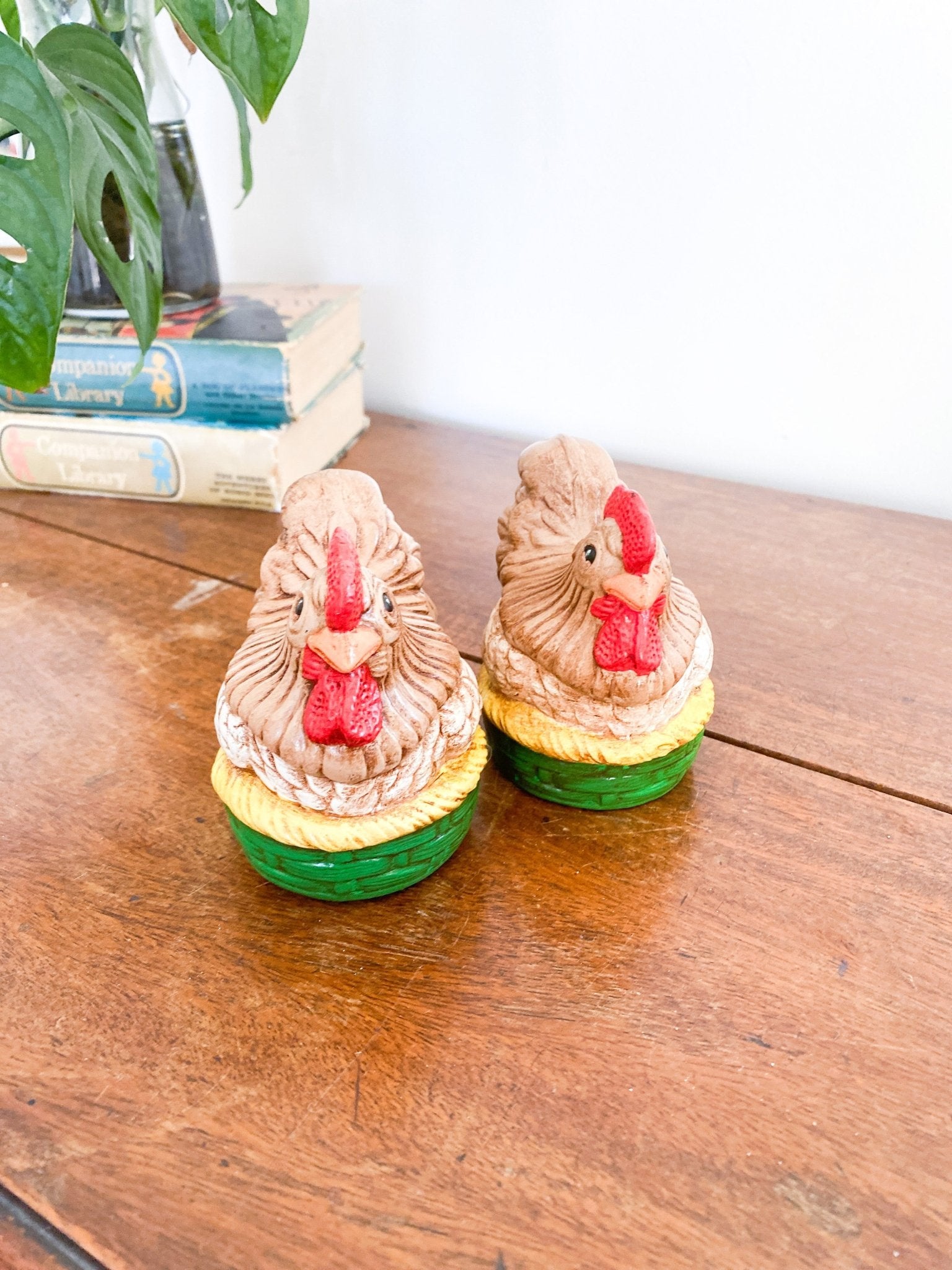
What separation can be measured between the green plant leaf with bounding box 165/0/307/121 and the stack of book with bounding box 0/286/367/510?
371 mm

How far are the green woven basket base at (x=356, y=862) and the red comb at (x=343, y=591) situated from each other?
0.15 m

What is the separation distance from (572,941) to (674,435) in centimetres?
77

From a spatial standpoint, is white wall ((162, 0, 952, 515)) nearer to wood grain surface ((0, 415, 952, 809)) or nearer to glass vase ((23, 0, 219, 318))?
wood grain surface ((0, 415, 952, 809))

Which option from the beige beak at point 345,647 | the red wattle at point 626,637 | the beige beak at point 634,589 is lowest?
the red wattle at point 626,637

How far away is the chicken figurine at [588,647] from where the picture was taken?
0.64 meters

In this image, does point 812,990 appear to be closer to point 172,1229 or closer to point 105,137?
point 172,1229

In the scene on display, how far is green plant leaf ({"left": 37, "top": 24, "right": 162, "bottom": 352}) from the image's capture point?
0.60 metres

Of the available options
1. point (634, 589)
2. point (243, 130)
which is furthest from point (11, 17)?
point (634, 589)

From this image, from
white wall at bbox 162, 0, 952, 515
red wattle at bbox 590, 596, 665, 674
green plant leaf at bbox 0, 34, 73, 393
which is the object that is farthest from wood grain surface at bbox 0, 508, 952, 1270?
white wall at bbox 162, 0, 952, 515

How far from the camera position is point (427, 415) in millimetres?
1396

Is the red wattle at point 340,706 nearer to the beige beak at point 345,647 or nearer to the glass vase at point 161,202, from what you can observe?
the beige beak at point 345,647

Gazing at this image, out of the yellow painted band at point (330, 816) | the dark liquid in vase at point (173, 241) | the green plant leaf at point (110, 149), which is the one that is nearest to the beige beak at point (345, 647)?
the yellow painted band at point (330, 816)

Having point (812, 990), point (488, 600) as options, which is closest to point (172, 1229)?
point (812, 990)

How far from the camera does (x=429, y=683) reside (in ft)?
2.00
